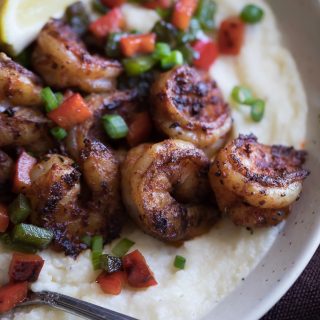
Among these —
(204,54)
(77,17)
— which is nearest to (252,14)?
(204,54)

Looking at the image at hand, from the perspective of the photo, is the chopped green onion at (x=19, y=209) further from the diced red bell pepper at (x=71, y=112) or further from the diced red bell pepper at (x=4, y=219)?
the diced red bell pepper at (x=71, y=112)

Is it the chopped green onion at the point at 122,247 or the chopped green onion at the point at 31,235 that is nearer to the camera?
the chopped green onion at the point at 31,235

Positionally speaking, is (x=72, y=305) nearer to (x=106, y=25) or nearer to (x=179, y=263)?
(x=179, y=263)

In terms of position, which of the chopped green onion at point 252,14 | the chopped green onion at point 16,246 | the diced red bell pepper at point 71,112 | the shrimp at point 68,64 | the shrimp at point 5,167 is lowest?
the chopped green onion at point 16,246

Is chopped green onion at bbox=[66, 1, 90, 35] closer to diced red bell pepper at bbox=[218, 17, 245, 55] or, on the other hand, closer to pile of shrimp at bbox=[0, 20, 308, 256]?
pile of shrimp at bbox=[0, 20, 308, 256]

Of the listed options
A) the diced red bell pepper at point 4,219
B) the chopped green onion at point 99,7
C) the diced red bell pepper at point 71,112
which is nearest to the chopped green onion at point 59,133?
the diced red bell pepper at point 71,112

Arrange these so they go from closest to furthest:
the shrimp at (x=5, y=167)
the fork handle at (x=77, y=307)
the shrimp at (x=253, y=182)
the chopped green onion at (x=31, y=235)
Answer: the fork handle at (x=77, y=307) → the chopped green onion at (x=31, y=235) → the shrimp at (x=253, y=182) → the shrimp at (x=5, y=167)
